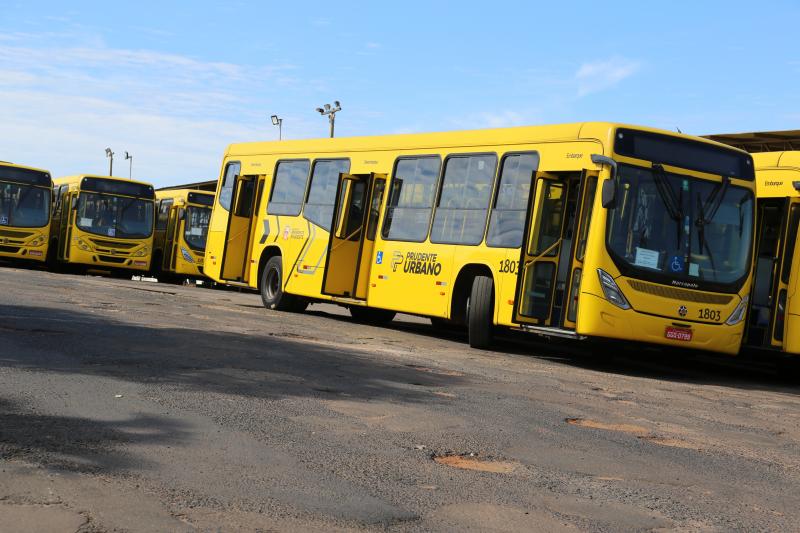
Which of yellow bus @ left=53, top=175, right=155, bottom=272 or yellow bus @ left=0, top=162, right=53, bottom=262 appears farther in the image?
yellow bus @ left=53, top=175, right=155, bottom=272

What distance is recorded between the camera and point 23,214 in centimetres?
3294

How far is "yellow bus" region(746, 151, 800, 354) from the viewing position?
14117mm

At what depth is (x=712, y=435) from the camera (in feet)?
28.1

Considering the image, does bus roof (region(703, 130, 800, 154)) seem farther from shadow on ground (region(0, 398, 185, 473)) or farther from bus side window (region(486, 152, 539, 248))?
shadow on ground (region(0, 398, 185, 473))

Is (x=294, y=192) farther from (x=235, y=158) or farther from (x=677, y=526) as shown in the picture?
(x=677, y=526)

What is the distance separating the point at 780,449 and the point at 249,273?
1453 centimetres

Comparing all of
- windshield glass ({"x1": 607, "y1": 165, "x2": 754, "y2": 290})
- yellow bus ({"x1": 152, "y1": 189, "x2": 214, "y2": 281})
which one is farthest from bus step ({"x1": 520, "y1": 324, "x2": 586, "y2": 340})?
yellow bus ({"x1": 152, "y1": 189, "x2": 214, "y2": 281})

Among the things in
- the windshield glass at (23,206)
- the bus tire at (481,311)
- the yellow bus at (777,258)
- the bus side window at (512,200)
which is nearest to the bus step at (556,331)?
the bus tire at (481,311)

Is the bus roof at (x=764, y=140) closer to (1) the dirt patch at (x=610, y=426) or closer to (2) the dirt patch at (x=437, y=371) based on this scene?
(2) the dirt patch at (x=437, y=371)

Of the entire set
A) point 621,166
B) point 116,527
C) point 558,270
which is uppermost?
point 621,166

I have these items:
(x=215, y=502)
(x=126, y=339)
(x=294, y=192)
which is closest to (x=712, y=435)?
(x=215, y=502)

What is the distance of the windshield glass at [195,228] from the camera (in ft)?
118

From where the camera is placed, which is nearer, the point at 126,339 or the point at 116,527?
the point at 116,527

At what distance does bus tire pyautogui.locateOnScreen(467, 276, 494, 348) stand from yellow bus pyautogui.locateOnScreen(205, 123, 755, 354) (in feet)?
0.06
